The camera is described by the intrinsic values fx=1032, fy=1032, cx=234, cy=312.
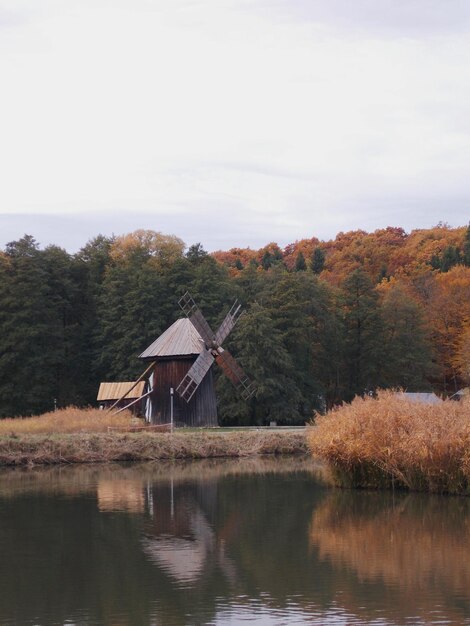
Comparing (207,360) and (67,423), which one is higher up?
(207,360)

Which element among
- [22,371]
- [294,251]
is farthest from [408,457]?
[294,251]

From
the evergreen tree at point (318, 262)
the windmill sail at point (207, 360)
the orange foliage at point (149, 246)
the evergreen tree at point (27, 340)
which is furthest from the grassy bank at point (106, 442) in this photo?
the evergreen tree at point (318, 262)

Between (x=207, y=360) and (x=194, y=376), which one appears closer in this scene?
(x=194, y=376)

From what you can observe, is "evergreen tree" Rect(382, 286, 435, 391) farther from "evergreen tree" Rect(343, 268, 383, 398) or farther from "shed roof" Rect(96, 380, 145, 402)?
"shed roof" Rect(96, 380, 145, 402)

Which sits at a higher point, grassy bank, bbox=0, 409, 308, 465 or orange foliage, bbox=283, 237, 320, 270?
orange foliage, bbox=283, 237, 320, 270

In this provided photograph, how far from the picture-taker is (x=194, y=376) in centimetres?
4953

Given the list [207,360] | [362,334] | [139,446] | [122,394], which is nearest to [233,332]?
[122,394]

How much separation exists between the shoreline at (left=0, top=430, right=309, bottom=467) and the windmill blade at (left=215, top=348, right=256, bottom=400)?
843cm

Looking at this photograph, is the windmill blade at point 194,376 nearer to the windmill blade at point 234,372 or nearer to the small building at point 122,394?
the windmill blade at point 234,372

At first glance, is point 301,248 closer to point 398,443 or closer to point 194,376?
point 194,376

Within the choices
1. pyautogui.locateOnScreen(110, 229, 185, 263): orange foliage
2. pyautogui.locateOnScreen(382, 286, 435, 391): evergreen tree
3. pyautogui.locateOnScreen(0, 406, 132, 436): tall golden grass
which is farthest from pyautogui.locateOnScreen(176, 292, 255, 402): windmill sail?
pyautogui.locateOnScreen(110, 229, 185, 263): orange foliage

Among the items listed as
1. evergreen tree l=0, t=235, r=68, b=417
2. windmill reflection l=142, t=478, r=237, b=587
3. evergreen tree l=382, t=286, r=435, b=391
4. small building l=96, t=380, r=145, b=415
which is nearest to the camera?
windmill reflection l=142, t=478, r=237, b=587

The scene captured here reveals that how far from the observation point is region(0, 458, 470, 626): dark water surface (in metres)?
14.2

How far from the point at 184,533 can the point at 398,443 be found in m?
6.33
